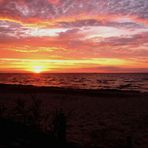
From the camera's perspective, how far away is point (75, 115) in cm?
1741

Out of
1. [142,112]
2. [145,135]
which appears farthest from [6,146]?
[142,112]

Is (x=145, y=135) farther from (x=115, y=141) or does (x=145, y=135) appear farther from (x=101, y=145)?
(x=101, y=145)

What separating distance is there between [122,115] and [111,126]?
3933 millimetres

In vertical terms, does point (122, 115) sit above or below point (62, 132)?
below

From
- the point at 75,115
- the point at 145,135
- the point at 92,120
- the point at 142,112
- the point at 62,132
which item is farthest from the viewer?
the point at 142,112

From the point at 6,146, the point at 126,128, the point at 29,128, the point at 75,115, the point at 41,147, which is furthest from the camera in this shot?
the point at 75,115

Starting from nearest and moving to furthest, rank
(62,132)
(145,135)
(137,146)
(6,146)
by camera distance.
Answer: (6,146)
(62,132)
(137,146)
(145,135)

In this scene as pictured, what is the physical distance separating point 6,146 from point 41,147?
3.58 feet

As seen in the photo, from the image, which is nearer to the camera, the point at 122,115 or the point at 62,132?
the point at 62,132

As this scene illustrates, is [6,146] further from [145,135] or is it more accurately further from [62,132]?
[145,135]

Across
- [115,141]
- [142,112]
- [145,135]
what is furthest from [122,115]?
[115,141]

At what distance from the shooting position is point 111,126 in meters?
14.3

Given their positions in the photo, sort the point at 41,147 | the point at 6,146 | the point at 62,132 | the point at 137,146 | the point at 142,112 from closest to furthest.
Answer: the point at 6,146 < the point at 41,147 < the point at 62,132 < the point at 137,146 < the point at 142,112

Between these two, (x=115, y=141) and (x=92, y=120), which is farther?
(x=92, y=120)
